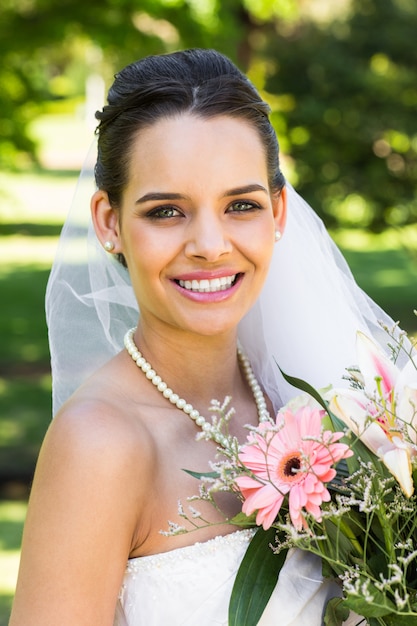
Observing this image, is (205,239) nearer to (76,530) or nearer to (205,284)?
(205,284)

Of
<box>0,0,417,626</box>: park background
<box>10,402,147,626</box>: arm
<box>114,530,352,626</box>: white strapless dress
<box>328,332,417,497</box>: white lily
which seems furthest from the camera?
<box>0,0,417,626</box>: park background

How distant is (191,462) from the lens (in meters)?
2.54

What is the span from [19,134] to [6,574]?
6433 mm

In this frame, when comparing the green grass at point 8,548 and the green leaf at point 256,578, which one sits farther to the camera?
the green grass at point 8,548

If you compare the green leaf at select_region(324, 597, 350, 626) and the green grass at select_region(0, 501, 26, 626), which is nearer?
the green leaf at select_region(324, 597, 350, 626)

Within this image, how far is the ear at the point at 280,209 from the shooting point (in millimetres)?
2855

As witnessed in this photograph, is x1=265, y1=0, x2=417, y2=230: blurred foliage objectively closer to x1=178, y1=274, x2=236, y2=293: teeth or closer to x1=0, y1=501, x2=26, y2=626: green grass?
x1=0, y1=501, x2=26, y2=626: green grass

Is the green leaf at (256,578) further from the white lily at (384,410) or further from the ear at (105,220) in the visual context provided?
the ear at (105,220)

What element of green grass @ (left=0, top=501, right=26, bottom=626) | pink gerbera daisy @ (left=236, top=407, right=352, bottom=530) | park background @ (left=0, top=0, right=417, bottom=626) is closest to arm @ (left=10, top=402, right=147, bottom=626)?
pink gerbera daisy @ (left=236, top=407, right=352, bottom=530)

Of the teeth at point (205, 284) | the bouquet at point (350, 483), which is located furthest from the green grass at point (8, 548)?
the bouquet at point (350, 483)

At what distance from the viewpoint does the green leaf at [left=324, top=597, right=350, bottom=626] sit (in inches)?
88.1

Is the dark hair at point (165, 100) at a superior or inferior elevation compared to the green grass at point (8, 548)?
superior

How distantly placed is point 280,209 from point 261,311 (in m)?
0.42

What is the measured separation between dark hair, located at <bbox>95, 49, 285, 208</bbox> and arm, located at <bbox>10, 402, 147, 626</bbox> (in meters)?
0.72
